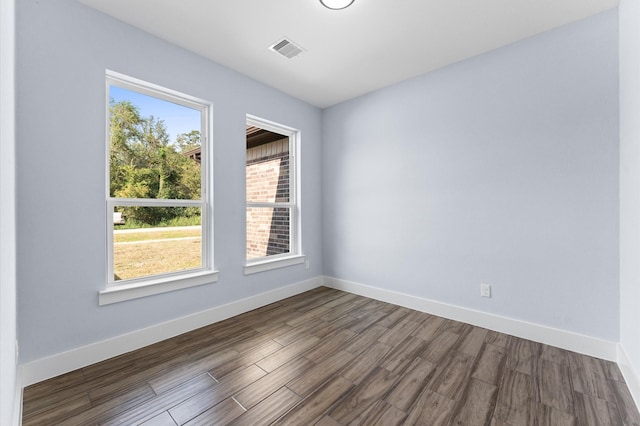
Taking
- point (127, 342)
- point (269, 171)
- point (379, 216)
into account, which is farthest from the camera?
point (269, 171)

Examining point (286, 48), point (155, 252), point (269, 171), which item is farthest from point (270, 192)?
point (286, 48)

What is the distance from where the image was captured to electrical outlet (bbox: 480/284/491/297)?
2.62 m

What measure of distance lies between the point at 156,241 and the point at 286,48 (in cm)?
217

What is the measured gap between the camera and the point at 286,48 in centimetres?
259

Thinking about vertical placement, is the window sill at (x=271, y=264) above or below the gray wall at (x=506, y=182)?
below

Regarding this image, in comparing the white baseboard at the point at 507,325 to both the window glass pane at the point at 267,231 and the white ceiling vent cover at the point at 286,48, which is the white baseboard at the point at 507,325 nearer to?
the window glass pane at the point at 267,231

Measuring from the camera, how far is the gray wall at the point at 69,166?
1.79 meters

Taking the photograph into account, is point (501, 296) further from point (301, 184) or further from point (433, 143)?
point (301, 184)

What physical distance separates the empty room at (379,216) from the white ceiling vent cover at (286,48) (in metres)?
0.02

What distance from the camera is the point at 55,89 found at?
6.24 ft

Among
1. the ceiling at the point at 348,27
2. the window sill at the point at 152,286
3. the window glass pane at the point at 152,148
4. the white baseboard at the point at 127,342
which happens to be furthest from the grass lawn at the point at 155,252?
the ceiling at the point at 348,27

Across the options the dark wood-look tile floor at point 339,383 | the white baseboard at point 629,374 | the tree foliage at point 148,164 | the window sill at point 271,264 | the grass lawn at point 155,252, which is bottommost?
the dark wood-look tile floor at point 339,383
